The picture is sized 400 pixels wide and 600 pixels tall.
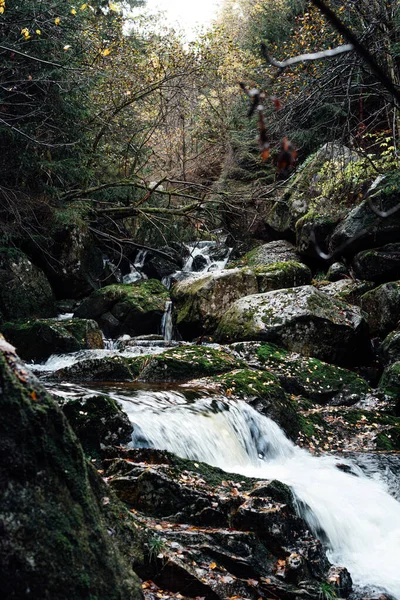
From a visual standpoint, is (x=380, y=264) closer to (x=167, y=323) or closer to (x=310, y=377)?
(x=310, y=377)

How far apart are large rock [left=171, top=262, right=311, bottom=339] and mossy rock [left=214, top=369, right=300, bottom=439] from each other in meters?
4.75

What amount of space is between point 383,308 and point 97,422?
27.4 feet

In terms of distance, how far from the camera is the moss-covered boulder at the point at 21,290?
13.0 metres

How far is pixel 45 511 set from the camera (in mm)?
1907

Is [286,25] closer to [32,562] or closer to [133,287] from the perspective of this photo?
[133,287]

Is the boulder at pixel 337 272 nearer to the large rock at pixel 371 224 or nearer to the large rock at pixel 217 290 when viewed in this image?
the large rock at pixel 371 224

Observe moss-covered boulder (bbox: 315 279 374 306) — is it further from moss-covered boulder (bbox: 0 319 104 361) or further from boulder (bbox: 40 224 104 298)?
boulder (bbox: 40 224 104 298)

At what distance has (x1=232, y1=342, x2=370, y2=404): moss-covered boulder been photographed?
28.2 ft

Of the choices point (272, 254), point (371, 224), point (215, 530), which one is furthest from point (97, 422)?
point (272, 254)

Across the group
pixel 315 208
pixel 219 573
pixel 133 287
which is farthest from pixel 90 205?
pixel 219 573

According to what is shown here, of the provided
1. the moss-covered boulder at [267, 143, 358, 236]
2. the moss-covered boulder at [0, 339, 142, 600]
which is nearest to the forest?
the moss-covered boulder at [0, 339, 142, 600]

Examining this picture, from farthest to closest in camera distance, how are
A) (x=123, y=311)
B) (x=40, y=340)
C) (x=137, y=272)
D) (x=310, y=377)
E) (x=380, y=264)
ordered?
(x=137, y=272)
(x=123, y=311)
(x=380, y=264)
(x=40, y=340)
(x=310, y=377)

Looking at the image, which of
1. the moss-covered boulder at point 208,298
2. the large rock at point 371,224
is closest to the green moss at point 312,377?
the moss-covered boulder at point 208,298

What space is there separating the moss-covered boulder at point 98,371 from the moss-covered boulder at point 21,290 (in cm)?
535
